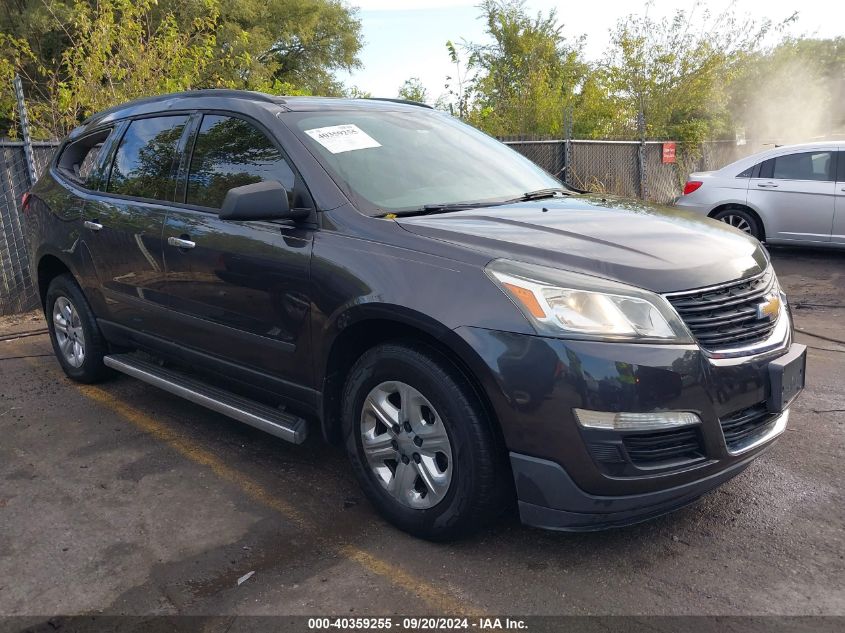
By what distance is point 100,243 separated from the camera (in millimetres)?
4641

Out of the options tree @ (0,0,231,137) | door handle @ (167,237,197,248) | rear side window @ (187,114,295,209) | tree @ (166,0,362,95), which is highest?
tree @ (166,0,362,95)

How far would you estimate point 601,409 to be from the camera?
256 cm

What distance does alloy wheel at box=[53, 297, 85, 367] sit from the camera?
5199 millimetres

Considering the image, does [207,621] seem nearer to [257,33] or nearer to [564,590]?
[564,590]

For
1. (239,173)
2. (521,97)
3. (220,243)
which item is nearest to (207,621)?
(220,243)

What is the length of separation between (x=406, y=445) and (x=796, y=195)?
8461 millimetres

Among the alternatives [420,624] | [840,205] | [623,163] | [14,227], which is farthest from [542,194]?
[623,163]

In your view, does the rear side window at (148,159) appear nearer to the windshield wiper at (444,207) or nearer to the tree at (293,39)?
the windshield wiper at (444,207)

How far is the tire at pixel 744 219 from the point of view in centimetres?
1003

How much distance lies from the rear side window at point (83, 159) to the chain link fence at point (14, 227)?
2441mm

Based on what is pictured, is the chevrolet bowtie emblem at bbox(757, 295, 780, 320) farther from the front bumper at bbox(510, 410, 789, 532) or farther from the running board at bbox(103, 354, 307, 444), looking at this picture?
the running board at bbox(103, 354, 307, 444)

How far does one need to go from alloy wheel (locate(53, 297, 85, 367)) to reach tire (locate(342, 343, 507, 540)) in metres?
2.78

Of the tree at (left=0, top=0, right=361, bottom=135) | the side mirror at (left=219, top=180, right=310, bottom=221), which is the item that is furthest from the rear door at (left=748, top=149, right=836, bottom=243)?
the side mirror at (left=219, top=180, right=310, bottom=221)

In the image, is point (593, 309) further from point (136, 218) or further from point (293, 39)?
point (293, 39)
